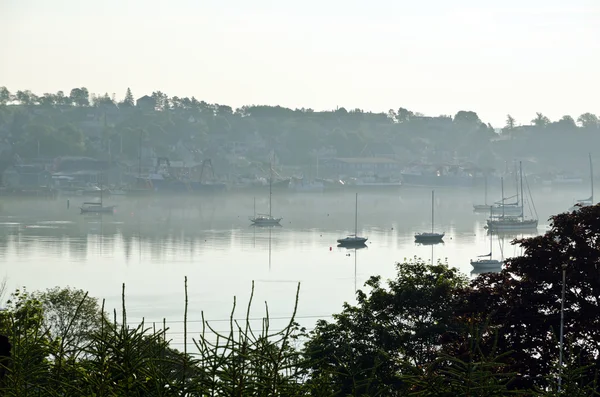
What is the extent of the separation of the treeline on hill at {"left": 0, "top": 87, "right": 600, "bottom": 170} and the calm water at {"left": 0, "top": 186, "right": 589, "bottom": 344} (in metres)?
52.3

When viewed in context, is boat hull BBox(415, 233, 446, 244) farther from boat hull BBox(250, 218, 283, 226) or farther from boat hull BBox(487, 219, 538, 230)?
boat hull BBox(250, 218, 283, 226)

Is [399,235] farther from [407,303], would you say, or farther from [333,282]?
[407,303]

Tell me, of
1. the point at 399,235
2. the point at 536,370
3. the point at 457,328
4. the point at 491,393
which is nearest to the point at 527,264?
the point at 457,328

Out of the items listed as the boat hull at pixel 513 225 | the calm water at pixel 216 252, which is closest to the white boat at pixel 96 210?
the calm water at pixel 216 252

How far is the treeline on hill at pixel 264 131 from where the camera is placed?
145 m

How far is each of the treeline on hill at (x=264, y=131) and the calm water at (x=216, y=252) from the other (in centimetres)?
5234

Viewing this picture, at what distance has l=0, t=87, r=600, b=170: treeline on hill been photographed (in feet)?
476

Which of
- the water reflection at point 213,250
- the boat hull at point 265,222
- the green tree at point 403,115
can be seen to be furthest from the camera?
the green tree at point 403,115

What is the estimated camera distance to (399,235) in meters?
62.2

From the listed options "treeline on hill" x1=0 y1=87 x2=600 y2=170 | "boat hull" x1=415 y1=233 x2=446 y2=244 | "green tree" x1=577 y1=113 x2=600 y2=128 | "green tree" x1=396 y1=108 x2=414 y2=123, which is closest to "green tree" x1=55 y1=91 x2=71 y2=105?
"treeline on hill" x1=0 y1=87 x2=600 y2=170

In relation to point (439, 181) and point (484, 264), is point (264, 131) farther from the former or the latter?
point (484, 264)

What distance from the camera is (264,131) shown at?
16688cm

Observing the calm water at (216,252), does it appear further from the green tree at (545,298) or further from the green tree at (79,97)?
the green tree at (79,97)

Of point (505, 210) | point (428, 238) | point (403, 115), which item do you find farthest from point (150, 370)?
point (403, 115)
